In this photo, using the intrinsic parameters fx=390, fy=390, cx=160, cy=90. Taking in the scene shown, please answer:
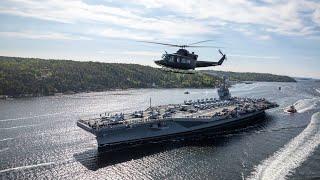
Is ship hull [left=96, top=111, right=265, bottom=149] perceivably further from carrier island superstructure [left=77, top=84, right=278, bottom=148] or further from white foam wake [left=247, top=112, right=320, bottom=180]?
white foam wake [left=247, top=112, right=320, bottom=180]

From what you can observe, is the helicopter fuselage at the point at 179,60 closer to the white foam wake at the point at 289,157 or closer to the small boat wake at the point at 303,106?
the white foam wake at the point at 289,157

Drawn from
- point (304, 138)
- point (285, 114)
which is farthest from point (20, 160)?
point (285, 114)

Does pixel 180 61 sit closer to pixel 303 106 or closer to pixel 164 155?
pixel 164 155

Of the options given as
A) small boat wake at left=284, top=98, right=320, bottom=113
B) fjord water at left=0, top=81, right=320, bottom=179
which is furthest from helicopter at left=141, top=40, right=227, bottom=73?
small boat wake at left=284, top=98, right=320, bottom=113

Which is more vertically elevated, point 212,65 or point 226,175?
point 212,65

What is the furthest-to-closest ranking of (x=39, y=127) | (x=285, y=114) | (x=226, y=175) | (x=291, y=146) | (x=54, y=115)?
(x=285, y=114)
(x=54, y=115)
(x=39, y=127)
(x=291, y=146)
(x=226, y=175)

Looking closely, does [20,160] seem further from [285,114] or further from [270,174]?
[285,114]
